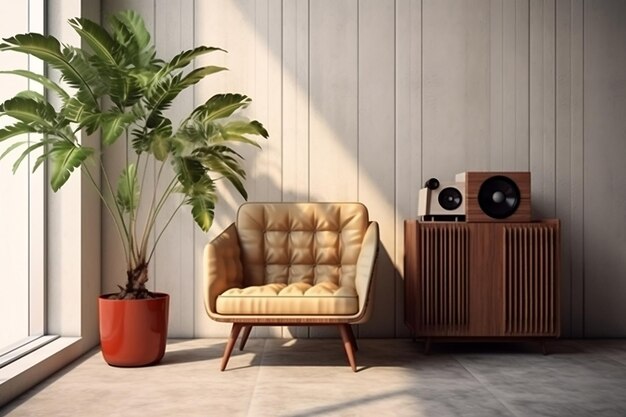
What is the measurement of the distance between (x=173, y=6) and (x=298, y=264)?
5.65 feet

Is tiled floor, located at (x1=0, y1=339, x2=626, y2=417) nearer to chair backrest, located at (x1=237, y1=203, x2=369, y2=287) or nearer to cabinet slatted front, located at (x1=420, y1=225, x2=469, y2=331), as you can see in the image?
cabinet slatted front, located at (x1=420, y1=225, x2=469, y2=331)

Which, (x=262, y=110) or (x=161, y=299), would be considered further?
(x=262, y=110)

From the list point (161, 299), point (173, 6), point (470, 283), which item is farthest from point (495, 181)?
point (173, 6)

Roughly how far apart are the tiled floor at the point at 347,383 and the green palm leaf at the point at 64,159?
876mm

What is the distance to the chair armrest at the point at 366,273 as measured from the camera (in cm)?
288

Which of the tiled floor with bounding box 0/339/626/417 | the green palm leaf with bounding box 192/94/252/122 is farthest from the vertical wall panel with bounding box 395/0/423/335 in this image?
the green palm leaf with bounding box 192/94/252/122

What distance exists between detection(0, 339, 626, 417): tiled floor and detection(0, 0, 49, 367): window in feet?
1.19

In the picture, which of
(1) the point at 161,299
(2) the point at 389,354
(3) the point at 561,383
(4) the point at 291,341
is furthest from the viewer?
(4) the point at 291,341

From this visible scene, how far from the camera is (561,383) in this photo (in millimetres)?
2734

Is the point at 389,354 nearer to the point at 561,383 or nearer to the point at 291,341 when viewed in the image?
the point at 291,341

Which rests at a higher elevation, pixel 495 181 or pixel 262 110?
pixel 262 110

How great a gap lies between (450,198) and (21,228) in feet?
7.27

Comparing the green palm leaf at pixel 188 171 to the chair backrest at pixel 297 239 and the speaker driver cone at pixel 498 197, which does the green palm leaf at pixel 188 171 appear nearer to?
the chair backrest at pixel 297 239

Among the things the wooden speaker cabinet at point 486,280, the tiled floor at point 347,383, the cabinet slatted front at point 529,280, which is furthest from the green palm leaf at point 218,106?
the cabinet slatted front at point 529,280
